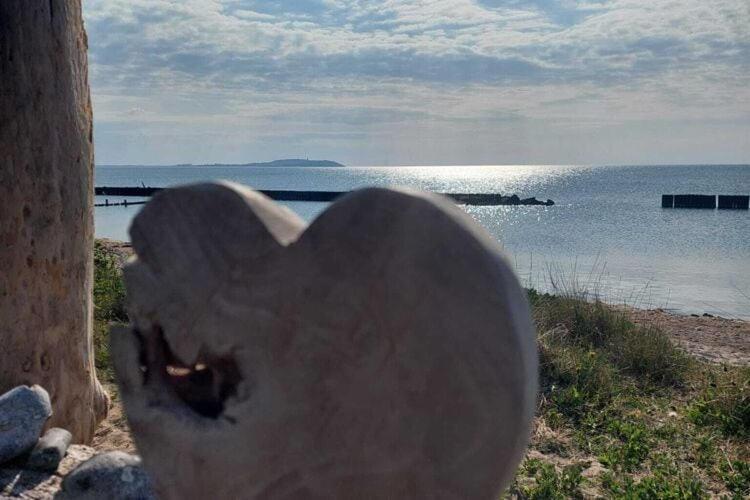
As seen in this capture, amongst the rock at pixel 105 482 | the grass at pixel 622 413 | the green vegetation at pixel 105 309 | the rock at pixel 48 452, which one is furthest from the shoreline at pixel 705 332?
the rock at pixel 105 482

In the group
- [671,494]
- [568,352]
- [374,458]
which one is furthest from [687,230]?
[374,458]

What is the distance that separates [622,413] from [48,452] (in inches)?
169

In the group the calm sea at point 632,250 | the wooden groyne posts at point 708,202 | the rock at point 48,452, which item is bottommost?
the calm sea at point 632,250

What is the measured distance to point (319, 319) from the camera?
2.13 meters

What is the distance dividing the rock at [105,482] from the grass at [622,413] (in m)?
2.17

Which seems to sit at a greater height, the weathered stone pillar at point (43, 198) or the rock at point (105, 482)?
the weathered stone pillar at point (43, 198)

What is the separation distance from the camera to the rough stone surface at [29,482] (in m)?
3.50

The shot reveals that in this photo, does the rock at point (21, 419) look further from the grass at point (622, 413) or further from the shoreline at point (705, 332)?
the shoreline at point (705, 332)

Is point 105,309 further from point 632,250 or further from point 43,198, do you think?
point 632,250

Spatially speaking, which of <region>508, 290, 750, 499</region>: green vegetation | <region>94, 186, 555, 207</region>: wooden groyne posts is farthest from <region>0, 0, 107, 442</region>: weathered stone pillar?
<region>94, 186, 555, 207</region>: wooden groyne posts

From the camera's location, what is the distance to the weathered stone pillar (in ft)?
13.0

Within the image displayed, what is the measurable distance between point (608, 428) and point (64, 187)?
4267mm

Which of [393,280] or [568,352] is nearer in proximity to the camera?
[393,280]

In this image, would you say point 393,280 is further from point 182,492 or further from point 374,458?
point 182,492
